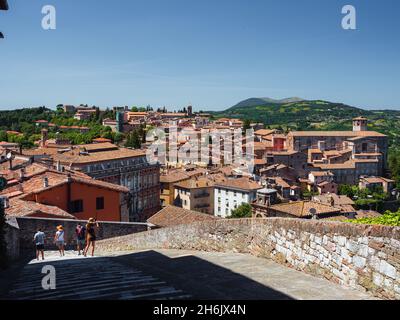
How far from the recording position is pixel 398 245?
673 cm

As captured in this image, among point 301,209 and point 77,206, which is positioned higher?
point 77,206

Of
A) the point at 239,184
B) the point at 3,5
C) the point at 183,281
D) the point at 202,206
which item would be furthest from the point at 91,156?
the point at 183,281

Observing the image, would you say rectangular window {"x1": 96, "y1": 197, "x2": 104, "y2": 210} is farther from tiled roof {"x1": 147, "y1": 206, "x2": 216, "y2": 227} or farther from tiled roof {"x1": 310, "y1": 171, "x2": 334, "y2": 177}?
tiled roof {"x1": 310, "y1": 171, "x2": 334, "y2": 177}

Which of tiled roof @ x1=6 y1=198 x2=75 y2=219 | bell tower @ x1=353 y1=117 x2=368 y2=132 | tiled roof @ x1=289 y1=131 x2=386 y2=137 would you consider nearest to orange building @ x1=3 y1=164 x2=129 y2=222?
tiled roof @ x1=6 y1=198 x2=75 y2=219

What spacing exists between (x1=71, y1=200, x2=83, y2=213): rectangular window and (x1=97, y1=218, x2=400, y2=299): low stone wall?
1441cm

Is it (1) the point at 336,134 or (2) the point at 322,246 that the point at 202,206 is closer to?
(1) the point at 336,134

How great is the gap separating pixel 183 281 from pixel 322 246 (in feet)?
9.02

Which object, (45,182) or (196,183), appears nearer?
(45,182)

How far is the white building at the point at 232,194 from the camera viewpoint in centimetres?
7250

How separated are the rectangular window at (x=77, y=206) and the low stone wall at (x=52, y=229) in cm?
702

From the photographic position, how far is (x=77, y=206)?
1054 inches

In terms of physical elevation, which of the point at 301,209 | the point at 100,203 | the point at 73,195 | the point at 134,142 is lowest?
the point at 301,209

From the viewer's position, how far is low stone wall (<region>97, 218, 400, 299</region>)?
7004 mm
